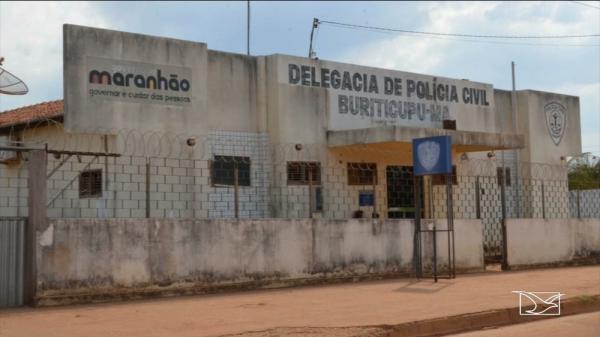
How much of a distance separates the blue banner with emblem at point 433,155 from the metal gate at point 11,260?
6.89 metres

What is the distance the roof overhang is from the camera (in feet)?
55.1

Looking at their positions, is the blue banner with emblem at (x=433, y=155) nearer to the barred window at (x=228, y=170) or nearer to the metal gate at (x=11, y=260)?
the barred window at (x=228, y=170)

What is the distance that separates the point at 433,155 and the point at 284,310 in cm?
487

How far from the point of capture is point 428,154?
1348 cm

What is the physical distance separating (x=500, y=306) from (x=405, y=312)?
1404 mm

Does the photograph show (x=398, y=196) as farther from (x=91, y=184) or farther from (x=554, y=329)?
(x=554, y=329)

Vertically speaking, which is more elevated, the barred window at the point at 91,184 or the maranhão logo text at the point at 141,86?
the maranhão logo text at the point at 141,86

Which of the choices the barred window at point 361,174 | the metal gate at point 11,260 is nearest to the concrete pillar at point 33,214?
the metal gate at point 11,260

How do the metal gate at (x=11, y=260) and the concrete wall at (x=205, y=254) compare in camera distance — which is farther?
the concrete wall at (x=205, y=254)

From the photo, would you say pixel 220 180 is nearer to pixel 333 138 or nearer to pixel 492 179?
pixel 333 138

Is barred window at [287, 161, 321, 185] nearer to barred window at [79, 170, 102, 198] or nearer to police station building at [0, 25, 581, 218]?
police station building at [0, 25, 581, 218]

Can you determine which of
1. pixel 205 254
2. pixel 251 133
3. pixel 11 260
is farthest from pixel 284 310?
pixel 251 133

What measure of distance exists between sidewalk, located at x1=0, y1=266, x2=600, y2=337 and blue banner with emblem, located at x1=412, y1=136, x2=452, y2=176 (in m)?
2.03
